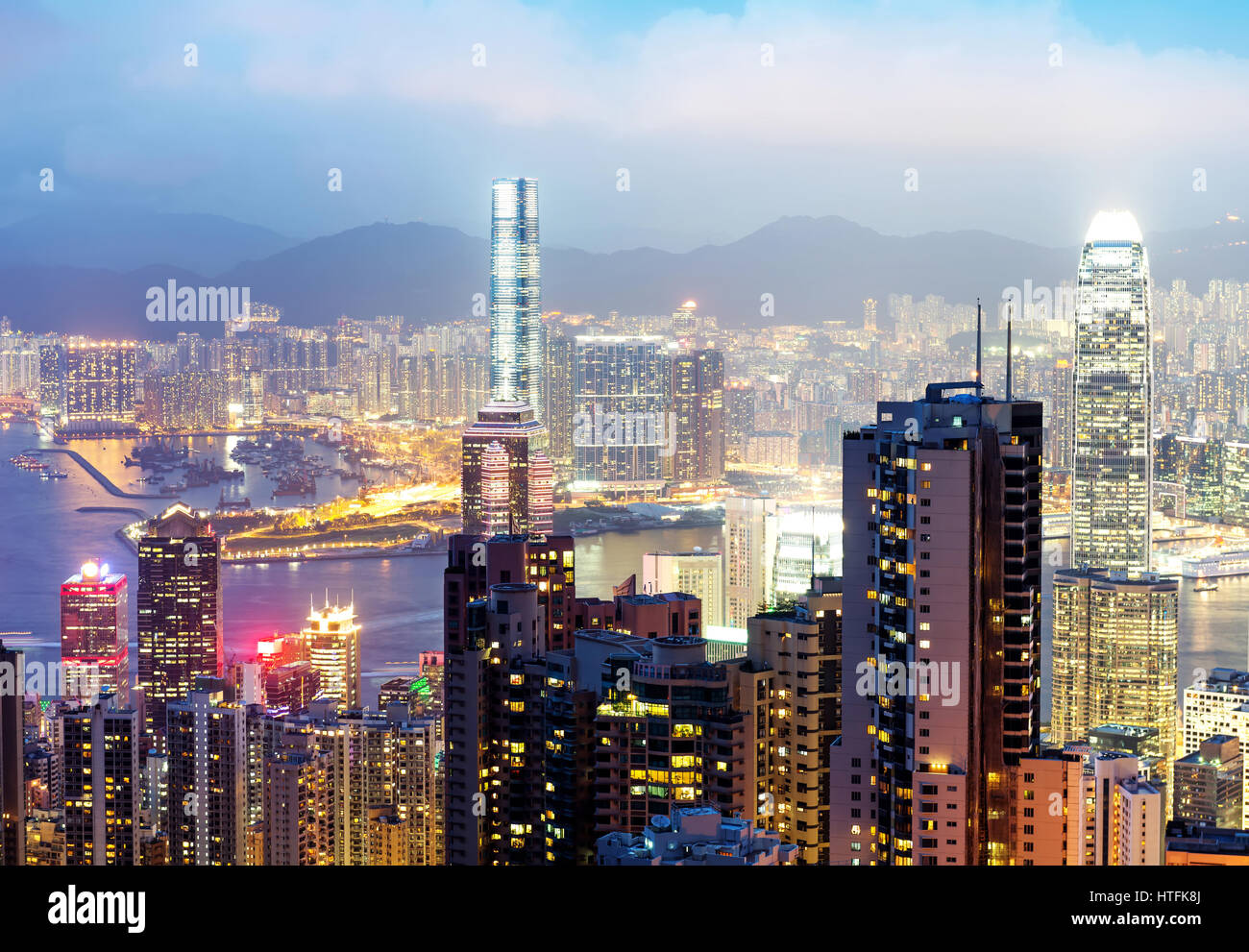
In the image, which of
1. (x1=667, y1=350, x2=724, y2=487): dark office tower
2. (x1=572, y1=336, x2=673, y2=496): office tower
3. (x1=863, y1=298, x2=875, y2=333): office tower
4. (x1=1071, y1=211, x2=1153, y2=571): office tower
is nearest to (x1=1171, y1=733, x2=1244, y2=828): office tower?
(x1=863, y1=298, x2=875, y2=333): office tower

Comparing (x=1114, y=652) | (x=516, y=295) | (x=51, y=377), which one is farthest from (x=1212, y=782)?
(x=516, y=295)

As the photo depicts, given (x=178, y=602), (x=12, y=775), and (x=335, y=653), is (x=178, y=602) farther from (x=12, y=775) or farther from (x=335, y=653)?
(x=12, y=775)

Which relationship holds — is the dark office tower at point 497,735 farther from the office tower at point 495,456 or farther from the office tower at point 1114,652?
the office tower at point 495,456

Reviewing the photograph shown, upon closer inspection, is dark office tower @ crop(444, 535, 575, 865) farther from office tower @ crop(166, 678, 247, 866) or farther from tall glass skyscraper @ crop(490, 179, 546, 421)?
tall glass skyscraper @ crop(490, 179, 546, 421)

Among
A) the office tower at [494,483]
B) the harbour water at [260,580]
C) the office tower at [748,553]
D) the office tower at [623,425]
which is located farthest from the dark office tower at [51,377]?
the office tower at [748,553]
